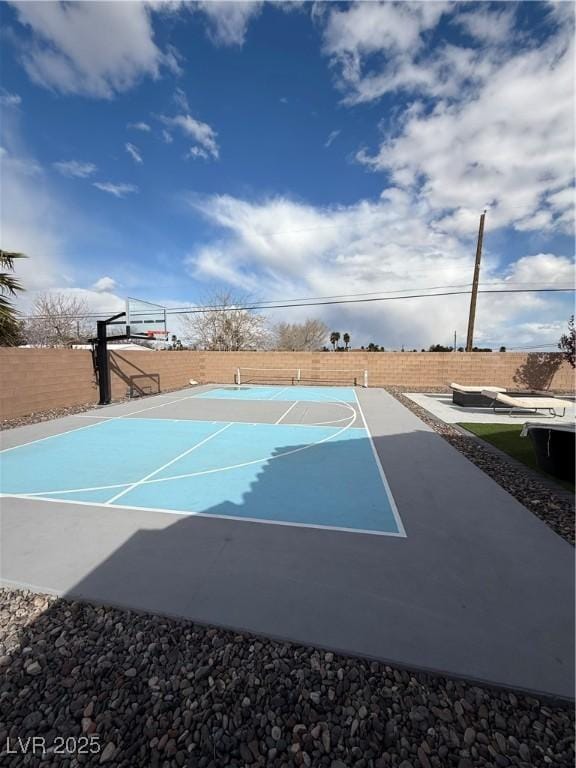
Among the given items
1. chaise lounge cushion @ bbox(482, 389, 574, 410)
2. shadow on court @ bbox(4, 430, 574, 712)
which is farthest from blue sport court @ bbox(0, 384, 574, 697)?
chaise lounge cushion @ bbox(482, 389, 574, 410)

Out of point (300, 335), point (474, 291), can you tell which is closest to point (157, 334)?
point (474, 291)

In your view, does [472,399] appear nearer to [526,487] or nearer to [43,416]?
[526,487]

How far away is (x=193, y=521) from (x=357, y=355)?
601 inches

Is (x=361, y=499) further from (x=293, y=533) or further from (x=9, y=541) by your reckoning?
(x=9, y=541)

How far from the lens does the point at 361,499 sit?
4.20 metres

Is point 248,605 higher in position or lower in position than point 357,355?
lower

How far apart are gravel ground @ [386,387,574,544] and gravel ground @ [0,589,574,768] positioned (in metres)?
2.54

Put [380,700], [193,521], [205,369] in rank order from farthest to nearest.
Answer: [205,369] → [193,521] → [380,700]

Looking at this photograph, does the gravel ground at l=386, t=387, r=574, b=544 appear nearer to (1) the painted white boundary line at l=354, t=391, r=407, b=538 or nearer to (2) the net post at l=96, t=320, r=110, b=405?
(1) the painted white boundary line at l=354, t=391, r=407, b=538

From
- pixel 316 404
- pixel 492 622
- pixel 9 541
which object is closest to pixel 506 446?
pixel 492 622

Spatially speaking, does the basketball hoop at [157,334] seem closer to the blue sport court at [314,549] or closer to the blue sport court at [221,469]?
the blue sport court at [221,469]

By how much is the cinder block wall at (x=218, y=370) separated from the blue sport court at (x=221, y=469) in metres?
2.11

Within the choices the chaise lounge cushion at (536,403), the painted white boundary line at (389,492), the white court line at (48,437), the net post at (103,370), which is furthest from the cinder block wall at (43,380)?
the chaise lounge cushion at (536,403)

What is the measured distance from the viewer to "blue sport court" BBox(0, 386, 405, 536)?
156 inches
